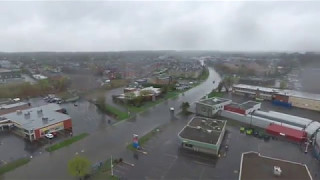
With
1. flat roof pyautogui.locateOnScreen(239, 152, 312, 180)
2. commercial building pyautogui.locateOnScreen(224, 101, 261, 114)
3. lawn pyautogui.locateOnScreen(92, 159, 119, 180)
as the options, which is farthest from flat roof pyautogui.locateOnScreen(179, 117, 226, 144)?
lawn pyautogui.locateOnScreen(92, 159, 119, 180)

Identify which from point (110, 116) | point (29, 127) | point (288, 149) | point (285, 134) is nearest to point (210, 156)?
point (288, 149)

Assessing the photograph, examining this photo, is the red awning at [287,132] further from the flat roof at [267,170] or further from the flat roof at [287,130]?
the flat roof at [267,170]

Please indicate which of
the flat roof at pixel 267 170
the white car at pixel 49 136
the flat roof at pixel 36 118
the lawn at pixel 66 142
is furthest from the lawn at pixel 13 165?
the flat roof at pixel 267 170

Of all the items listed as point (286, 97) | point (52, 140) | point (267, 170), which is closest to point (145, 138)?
point (52, 140)

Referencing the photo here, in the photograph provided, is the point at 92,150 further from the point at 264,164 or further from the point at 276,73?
the point at 276,73

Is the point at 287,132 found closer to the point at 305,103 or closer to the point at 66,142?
the point at 305,103

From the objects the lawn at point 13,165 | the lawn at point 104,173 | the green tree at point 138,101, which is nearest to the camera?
the lawn at point 104,173
